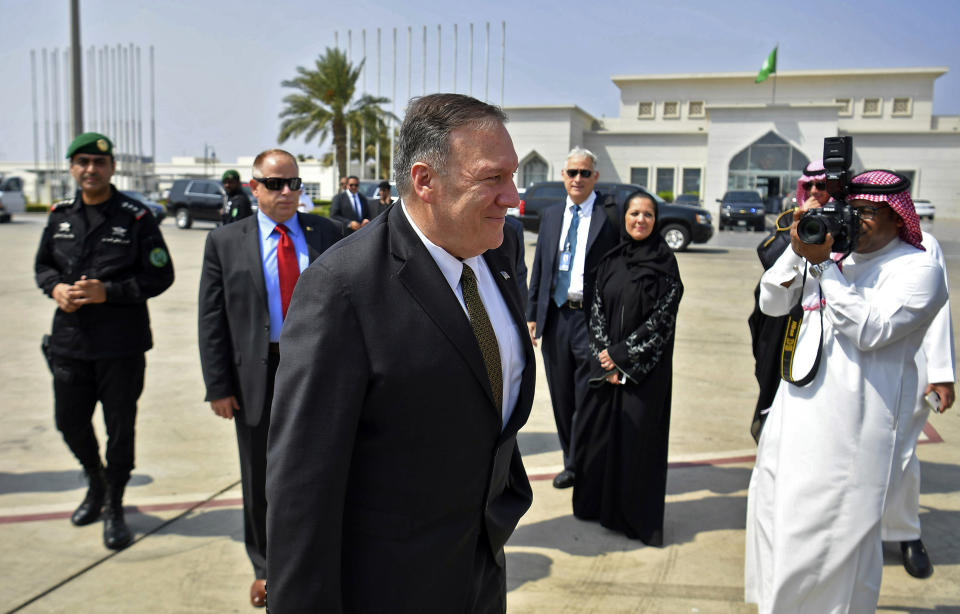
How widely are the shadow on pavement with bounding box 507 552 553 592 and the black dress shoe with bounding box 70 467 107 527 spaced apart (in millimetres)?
2243

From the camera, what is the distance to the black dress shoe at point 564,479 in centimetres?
475

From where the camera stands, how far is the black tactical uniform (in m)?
3.82

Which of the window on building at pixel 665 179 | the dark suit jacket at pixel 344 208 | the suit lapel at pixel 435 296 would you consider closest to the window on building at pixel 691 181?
the window on building at pixel 665 179

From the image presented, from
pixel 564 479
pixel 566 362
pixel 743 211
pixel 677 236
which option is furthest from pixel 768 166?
pixel 564 479

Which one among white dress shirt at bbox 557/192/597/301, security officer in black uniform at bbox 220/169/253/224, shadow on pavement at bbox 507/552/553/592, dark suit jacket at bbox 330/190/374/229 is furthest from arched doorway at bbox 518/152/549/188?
shadow on pavement at bbox 507/552/553/592

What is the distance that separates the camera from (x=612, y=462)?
13.6 ft

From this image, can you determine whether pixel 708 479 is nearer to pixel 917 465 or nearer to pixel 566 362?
pixel 566 362

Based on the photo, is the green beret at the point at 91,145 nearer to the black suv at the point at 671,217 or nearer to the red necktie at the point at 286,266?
the red necktie at the point at 286,266

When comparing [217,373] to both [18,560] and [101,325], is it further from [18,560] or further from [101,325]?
[18,560]

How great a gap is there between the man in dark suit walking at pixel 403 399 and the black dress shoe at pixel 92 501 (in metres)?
2.94

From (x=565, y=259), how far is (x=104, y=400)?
2.82 metres

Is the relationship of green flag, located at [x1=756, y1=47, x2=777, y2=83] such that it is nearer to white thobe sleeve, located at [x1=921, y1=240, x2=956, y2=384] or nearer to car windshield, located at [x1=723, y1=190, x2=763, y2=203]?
car windshield, located at [x1=723, y1=190, x2=763, y2=203]

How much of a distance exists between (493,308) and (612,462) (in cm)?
247

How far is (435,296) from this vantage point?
1.68 m
